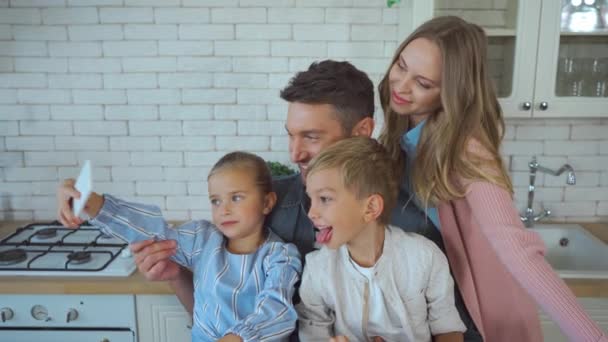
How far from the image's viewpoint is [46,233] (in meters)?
2.02

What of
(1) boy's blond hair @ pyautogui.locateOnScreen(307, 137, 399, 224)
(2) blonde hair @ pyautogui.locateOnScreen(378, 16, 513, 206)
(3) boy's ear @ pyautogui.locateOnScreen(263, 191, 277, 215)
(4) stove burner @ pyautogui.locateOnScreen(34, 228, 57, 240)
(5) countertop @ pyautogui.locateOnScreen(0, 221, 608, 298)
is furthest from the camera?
(4) stove burner @ pyautogui.locateOnScreen(34, 228, 57, 240)

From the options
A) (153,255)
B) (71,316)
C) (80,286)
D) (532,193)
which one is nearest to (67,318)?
(71,316)

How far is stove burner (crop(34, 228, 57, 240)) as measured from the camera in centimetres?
201

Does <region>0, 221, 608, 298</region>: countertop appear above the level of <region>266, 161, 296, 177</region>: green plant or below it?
below

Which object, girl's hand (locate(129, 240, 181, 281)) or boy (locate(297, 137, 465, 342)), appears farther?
girl's hand (locate(129, 240, 181, 281))

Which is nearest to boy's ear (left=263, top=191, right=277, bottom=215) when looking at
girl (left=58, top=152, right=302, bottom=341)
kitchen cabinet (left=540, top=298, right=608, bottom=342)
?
girl (left=58, top=152, right=302, bottom=341)

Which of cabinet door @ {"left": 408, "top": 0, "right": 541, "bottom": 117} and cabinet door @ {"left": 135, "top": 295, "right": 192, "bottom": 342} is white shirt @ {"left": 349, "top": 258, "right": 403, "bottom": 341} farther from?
cabinet door @ {"left": 408, "top": 0, "right": 541, "bottom": 117}

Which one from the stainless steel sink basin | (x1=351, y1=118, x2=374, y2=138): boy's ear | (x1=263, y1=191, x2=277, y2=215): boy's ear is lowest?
the stainless steel sink basin

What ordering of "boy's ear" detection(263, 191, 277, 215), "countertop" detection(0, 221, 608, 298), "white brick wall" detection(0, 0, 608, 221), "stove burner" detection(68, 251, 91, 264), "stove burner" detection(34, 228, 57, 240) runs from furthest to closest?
"white brick wall" detection(0, 0, 608, 221), "stove burner" detection(34, 228, 57, 240), "stove burner" detection(68, 251, 91, 264), "countertop" detection(0, 221, 608, 298), "boy's ear" detection(263, 191, 277, 215)

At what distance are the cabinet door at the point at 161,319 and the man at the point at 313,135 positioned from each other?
374mm

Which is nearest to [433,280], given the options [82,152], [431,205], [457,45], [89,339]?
[431,205]

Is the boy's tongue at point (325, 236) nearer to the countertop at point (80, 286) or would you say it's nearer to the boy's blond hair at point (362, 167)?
the boy's blond hair at point (362, 167)

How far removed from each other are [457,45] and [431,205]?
1.26ft

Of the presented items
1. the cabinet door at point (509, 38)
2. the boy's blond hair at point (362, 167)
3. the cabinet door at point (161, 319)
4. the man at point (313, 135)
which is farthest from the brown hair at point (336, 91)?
the cabinet door at point (161, 319)
